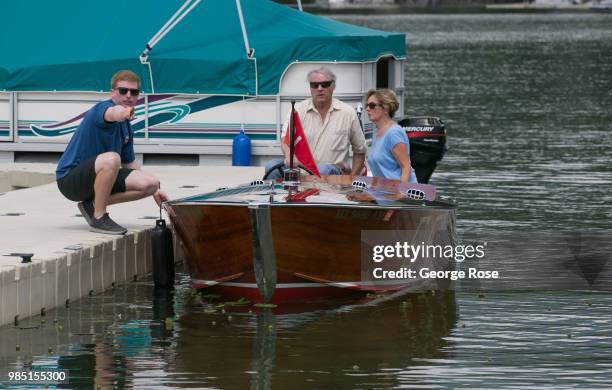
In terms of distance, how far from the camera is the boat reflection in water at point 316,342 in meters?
10.9

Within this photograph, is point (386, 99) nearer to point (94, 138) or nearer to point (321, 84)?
point (321, 84)

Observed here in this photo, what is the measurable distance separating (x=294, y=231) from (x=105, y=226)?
1.88 metres

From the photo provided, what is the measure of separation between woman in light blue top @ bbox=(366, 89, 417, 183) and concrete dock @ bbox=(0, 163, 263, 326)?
200cm

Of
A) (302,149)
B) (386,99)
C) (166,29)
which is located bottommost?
(302,149)

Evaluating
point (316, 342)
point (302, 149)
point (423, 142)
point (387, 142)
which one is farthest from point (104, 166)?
point (423, 142)

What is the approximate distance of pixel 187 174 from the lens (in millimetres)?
18297

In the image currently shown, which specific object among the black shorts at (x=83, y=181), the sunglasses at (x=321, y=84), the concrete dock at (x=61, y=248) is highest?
the sunglasses at (x=321, y=84)

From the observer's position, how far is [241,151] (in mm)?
19625

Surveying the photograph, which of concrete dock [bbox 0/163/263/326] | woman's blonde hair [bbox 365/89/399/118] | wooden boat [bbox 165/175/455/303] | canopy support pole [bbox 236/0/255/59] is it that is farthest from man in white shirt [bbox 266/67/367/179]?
canopy support pole [bbox 236/0/255/59]

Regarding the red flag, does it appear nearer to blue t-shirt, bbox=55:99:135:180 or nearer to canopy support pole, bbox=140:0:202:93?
blue t-shirt, bbox=55:99:135:180

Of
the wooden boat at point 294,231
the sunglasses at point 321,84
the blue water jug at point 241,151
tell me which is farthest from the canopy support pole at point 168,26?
the wooden boat at point 294,231

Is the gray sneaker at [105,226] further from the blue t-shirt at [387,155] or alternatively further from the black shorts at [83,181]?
the blue t-shirt at [387,155]

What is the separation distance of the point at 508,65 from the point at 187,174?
48.0m

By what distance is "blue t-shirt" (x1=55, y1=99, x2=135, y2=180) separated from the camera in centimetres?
1352
